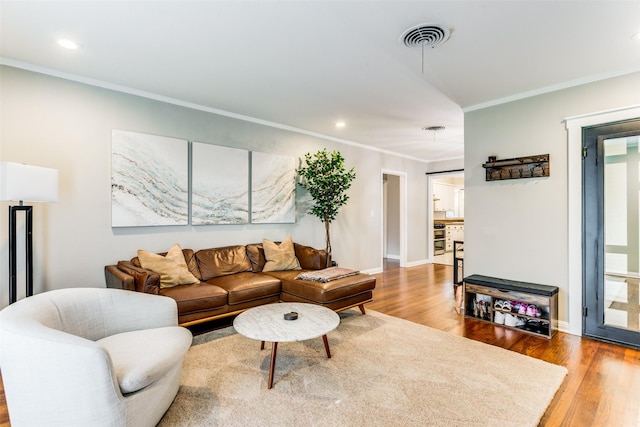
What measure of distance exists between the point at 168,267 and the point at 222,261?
0.77m

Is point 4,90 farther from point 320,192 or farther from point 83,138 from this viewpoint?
A: point 320,192

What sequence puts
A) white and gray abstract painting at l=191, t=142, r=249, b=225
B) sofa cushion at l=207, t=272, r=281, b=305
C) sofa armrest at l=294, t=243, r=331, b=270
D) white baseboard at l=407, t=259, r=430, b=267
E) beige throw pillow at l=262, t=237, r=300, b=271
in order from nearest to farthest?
sofa cushion at l=207, t=272, r=281, b=305, white and gray abstract painting at l=191, t=142, r=249, b=225, beige throw pillow at l=262, t=237, r=300, b=271, sofa armrest at l=294, t=243, r=331, b=270, white baseboard at l=407, t=259, r=430, b=267

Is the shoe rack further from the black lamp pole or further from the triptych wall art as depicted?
the black lamp pole

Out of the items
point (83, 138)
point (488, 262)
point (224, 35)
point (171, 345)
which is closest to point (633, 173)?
point (488, 262)

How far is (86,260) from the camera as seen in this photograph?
10.4ft

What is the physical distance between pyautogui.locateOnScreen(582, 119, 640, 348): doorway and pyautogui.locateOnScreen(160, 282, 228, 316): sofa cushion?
145 inches

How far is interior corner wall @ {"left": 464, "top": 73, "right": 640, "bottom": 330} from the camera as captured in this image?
10.5 feet

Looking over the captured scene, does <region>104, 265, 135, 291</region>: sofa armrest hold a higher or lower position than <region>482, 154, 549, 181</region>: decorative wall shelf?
lower

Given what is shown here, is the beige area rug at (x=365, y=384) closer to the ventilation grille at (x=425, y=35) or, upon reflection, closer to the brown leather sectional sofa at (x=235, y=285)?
the brown leather sectional sofa at (x=235, y=285)

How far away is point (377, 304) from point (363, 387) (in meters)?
2.07

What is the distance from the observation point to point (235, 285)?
337cm

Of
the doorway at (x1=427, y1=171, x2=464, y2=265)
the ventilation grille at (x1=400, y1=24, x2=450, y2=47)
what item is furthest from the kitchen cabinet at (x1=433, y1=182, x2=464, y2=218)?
the ventilation grille at (x1=400, y1=24, x2=450, y2=47)

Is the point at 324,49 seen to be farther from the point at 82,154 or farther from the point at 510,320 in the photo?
the point at 510,320

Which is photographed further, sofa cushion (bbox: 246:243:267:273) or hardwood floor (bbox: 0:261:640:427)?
sofa cushion (bbox: 246:243:267:273)
